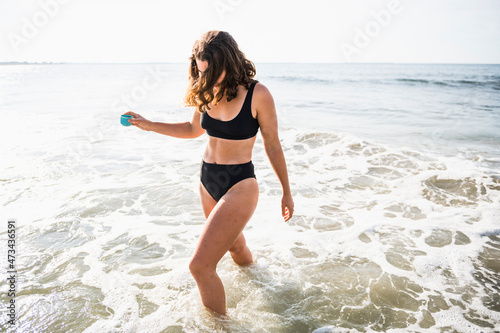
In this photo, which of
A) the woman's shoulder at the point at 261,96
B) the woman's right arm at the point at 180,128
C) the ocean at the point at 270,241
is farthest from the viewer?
the woman's right arm at the point at 180,128

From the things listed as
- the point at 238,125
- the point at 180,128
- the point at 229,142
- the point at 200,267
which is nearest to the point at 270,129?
the point at 238,125

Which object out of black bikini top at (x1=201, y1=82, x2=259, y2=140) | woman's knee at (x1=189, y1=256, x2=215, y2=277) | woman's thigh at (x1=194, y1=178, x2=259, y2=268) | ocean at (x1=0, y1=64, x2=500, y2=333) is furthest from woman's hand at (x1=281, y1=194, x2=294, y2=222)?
ocean at (x1=0, y1=64, x2=500, y2=333)

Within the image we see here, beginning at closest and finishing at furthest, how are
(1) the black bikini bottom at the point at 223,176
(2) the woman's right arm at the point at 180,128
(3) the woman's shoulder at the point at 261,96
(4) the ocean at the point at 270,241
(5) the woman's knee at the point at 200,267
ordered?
(5) the woman's knee at the point at 200,267 → (3) the woman's shoulder at the point at 261,96 → (1) the black bikini bottom at the point at 223,176 → (4) the ocean at the point at 270,241 → (2) the woman's right arm at the point at 180,128

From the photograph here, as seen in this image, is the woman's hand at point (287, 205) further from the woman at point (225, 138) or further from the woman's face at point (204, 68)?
the woman's face at point (204, 68)

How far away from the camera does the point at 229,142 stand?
2.88m

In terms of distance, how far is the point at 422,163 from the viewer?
7738mm

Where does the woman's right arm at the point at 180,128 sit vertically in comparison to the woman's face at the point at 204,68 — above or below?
below

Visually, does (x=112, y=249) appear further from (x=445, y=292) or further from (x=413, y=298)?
(x=445, y=292)

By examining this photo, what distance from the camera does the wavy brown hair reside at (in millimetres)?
2637

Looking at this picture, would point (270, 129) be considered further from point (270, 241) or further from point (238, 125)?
point (270, 241)

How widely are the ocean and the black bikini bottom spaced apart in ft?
3.63

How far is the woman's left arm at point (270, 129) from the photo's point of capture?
2.70 meters

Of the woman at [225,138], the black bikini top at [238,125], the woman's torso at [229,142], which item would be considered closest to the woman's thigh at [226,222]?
the woman at [225,138]

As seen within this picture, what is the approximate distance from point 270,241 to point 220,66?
2627 mm
